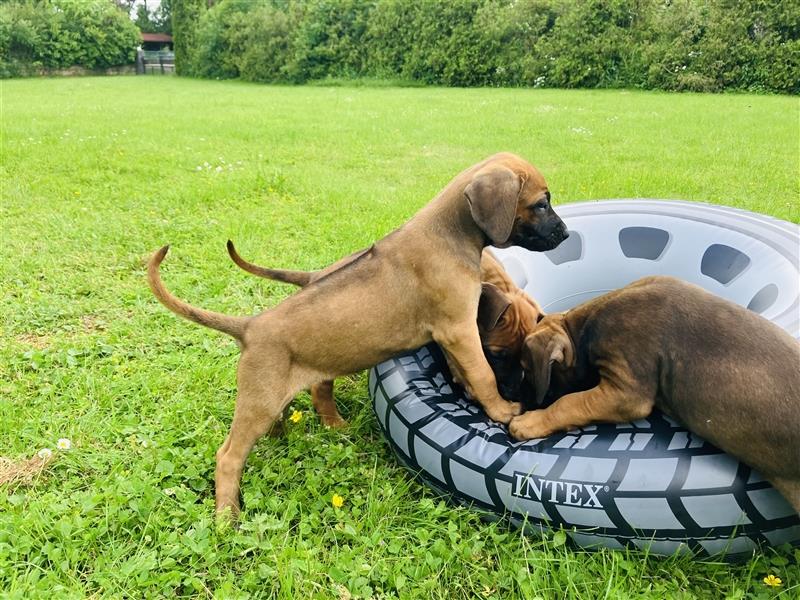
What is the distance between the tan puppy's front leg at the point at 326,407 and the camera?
3951 millimetres

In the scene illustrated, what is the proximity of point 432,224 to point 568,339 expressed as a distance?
3.01 ft

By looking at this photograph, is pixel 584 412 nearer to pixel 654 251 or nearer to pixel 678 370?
pixel 678 370

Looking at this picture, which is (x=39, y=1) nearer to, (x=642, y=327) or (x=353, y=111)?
(x=353, y=111)

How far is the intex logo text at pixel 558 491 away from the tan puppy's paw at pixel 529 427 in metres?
0.28

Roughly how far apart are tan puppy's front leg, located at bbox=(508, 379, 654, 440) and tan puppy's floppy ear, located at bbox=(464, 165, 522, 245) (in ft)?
2.78

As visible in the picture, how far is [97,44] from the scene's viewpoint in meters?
43.2

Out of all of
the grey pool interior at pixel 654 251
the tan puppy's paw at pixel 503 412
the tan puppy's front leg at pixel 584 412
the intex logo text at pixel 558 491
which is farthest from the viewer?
the grey pool interior at pixel 654 251

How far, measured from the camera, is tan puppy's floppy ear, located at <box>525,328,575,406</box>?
3.31 m

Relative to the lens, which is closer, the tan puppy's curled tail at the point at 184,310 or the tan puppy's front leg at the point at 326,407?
the tan puppy's curled tail at the point at 184,310

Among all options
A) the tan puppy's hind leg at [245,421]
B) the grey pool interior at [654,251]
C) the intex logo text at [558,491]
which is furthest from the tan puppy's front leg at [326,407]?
the grey pool interior at [654,251]

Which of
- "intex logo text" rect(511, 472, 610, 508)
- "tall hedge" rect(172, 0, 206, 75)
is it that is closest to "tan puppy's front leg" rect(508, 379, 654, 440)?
"intex logo text" rect(511, 472, 610, 508)

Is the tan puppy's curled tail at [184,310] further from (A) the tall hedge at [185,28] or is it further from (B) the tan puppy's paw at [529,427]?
(A) the tall hedge at [185,28]

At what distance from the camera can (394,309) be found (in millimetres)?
3473

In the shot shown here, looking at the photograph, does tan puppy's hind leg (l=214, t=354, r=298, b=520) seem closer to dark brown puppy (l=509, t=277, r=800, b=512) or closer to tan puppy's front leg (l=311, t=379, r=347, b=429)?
tan puppy's front leg (l=311, t=379, r=347, b=429)
